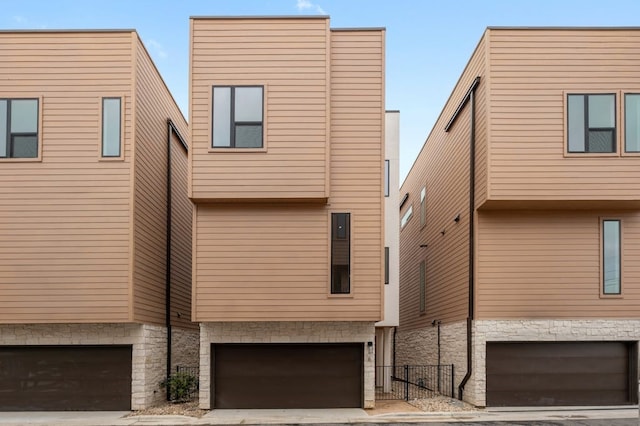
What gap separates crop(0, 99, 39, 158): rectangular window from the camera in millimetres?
14695

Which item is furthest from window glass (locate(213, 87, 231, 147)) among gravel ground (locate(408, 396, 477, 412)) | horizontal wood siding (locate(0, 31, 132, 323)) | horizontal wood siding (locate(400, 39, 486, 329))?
gravel ground (locate(408, 396, 477, 412))

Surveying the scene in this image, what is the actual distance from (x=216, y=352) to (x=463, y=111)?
31.8 ft

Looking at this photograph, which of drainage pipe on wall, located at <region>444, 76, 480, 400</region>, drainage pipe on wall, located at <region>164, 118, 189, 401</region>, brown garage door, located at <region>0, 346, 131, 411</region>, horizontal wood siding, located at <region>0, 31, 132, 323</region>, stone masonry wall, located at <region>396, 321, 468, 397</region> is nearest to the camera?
horizontal wood siding, located at <region>0, 31, 132, 323</region>

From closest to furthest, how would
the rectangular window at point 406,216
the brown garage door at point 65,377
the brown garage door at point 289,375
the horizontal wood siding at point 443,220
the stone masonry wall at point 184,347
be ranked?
1. the brown garage door at point 65,377
2. the brown garage door at point 289,375
3. the horizontal wood siding at point 443,220
4. the stone masonry wall at point 184,347
5. the rectangular window at point 406,216

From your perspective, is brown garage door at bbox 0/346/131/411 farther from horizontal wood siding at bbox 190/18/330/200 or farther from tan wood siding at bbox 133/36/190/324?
horizontal wood siding at bbox 190/18/330/200

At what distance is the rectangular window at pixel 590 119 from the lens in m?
14.6

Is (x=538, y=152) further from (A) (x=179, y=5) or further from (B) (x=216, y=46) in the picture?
(A) (x=179, y=5)

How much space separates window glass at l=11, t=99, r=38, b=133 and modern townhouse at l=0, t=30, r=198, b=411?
0.08 ft

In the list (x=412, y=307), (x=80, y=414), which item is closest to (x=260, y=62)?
(x=80, y=414)

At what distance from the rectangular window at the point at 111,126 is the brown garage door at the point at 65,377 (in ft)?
16.0

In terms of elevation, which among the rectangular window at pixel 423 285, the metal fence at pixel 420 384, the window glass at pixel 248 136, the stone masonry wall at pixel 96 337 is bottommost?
the metal fence at pixel 420 384

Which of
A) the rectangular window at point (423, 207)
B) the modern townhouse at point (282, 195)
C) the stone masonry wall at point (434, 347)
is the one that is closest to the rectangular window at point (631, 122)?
the modern townhouse at point (282, 195)

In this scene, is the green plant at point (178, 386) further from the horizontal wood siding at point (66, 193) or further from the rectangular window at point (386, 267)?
the rectangular window at point (386, 267)

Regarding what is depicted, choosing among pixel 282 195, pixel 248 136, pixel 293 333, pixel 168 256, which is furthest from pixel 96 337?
pixel 248 136
